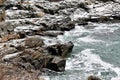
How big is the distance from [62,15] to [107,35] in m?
7.97

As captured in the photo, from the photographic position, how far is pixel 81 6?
132 feet

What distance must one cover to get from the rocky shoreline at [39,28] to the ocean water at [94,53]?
79cm

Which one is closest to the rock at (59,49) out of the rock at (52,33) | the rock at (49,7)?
the rock at (52,33)

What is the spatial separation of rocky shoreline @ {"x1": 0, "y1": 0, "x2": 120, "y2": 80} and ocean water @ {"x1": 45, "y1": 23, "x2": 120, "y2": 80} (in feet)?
2.60

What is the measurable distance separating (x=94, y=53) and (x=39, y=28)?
8.15 m

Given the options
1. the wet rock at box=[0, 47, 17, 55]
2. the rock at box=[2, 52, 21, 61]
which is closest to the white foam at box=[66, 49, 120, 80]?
the rock at box=[2, 52, 21, 61]

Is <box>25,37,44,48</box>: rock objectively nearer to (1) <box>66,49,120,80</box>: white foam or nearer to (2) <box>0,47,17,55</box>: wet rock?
(2) <box>0,47,17,55</box>: wet rock

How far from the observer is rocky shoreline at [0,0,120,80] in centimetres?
1958

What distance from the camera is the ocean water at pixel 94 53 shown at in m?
19.5

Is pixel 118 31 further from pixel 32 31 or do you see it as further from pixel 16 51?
pixel 16 51

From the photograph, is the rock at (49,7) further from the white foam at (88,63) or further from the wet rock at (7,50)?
the wet rock at (7,50)

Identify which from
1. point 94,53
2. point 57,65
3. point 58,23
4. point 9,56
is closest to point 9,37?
point 9,56

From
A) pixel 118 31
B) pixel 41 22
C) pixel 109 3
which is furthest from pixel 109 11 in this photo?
pixel 41 22

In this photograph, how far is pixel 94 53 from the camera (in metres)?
24.0
